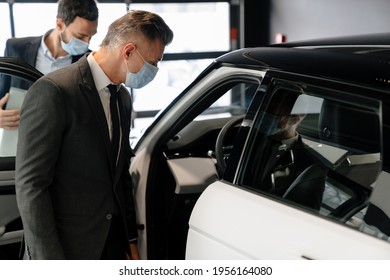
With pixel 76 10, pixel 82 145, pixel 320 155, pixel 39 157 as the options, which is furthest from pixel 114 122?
pixel 76 10

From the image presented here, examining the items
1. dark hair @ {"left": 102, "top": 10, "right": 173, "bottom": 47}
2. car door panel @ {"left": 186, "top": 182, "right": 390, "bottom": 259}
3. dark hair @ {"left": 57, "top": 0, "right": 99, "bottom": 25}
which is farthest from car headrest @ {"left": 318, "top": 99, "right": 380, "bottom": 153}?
dark hair @ {"left": 57, "top": 0, "right": 99, "bottom": 25}

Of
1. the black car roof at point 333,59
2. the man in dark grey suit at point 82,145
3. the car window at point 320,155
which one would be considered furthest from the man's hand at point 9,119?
the car window at point 320,155

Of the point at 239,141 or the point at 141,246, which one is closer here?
the point at 239,141

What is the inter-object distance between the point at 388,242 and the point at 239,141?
2.16 feet

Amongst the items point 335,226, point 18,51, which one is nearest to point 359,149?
point 335,226

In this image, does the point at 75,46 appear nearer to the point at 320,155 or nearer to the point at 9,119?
the point at 9,119

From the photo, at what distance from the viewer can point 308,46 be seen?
1.92 m

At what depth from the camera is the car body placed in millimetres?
1504

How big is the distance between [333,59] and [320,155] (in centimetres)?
32

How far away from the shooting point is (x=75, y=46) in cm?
304

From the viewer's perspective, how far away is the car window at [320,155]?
154 cm

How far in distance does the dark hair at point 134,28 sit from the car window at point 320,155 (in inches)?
18.8

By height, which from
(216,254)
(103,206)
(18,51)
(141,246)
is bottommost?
(141,246)
